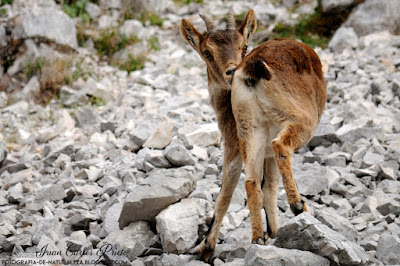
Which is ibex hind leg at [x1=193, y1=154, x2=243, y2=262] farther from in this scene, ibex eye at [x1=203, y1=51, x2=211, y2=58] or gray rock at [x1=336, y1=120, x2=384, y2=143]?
gray rock at [x1=336, y1=120, x2=384, y2=143]

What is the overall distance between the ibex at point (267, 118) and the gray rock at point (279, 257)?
41 centimetres

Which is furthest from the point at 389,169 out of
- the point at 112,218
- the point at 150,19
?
the point at 150,19

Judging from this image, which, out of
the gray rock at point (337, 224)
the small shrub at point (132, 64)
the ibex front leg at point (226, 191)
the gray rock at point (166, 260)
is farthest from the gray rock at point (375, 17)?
the gray rock at point (166, 260)

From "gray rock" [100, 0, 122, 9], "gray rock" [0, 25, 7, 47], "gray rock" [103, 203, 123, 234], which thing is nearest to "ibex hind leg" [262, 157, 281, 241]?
"gray rock" [103, 203, 123, 234]

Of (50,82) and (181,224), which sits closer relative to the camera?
(181,224)

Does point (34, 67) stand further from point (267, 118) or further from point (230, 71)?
point (267, 118)

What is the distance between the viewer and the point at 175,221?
4992mm

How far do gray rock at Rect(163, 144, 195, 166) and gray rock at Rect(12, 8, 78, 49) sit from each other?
6.57 metres

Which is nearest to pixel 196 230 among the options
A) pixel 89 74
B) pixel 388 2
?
pixel 89 74

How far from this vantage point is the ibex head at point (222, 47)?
5180 millimetres

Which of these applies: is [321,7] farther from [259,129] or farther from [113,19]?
[259,129]

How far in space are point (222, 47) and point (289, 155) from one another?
187 cm

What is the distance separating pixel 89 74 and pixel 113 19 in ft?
9.64

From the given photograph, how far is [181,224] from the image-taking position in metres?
5.02
